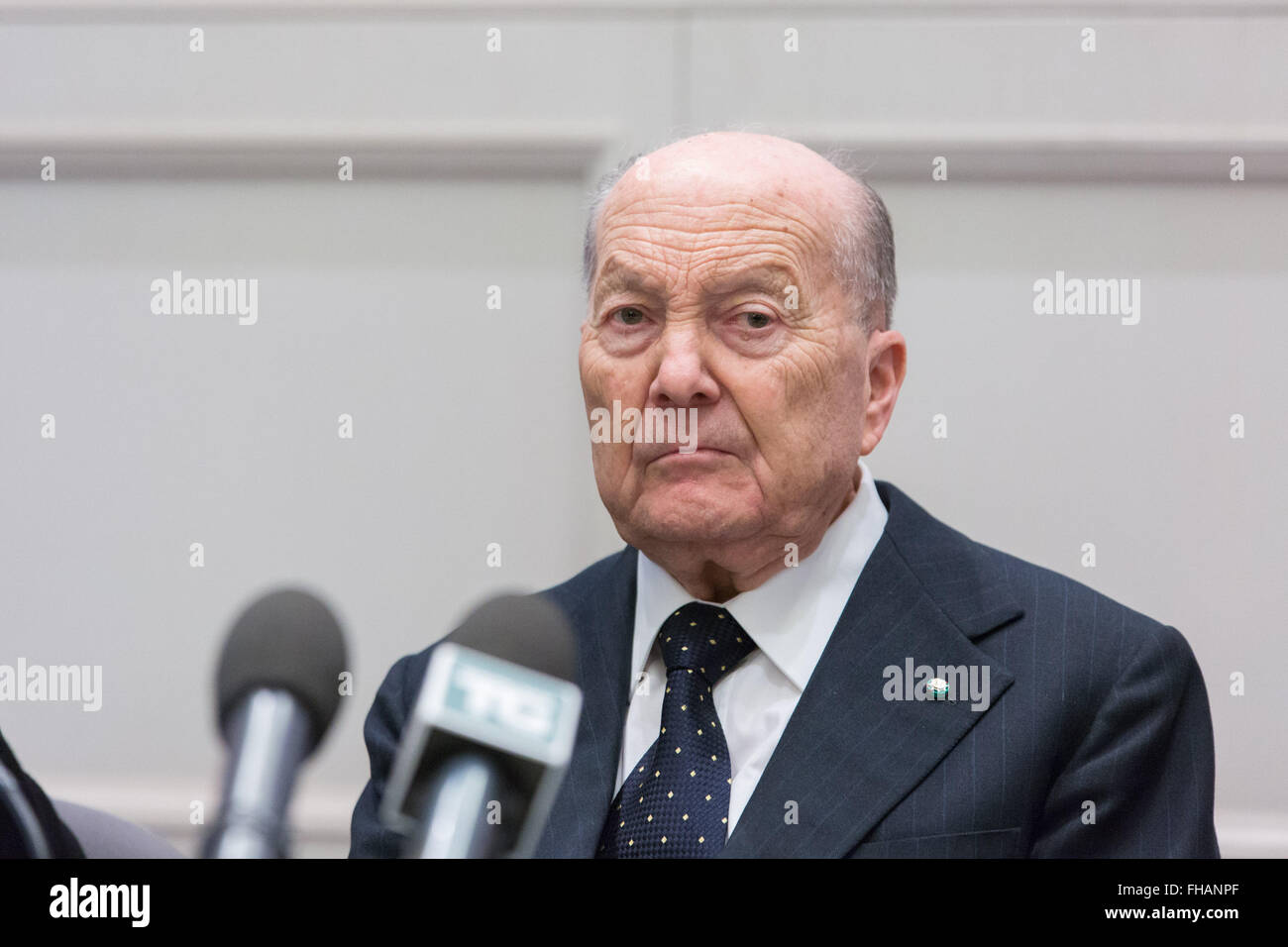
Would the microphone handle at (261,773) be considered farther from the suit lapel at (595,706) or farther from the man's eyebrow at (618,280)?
the man's eyebrow at (618,280)

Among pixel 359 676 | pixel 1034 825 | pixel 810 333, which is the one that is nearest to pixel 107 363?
pixel 359 676

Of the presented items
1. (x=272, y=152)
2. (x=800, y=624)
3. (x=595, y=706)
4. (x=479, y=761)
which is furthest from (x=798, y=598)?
(x=272, y=152)

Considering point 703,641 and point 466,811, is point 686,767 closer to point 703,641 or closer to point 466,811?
point 703,641

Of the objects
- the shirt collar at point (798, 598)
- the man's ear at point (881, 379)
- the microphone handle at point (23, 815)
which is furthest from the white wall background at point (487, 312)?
the microphone handle at point (23, 815)

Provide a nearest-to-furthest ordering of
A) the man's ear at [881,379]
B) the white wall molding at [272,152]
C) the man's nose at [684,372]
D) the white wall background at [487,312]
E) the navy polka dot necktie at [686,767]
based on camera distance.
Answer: the navy polka dot necktie at [686,767] → the man's nose at [684,372] → the man's ear at [881,379] → the white wall background at [487,312] → the white wall molding at [272,152]

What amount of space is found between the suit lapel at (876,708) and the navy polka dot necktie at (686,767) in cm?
4

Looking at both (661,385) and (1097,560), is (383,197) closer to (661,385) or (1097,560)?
(661,385)

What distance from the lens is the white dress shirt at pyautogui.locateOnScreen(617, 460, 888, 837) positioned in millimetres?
1211

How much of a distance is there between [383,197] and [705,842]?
1139 millimetres

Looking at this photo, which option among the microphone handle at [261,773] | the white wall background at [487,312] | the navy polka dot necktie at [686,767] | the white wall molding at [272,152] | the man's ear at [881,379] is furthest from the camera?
the white wall molding at [272,152]

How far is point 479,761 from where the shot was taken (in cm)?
69

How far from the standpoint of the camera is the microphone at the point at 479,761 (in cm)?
67

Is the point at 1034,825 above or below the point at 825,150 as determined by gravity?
below
